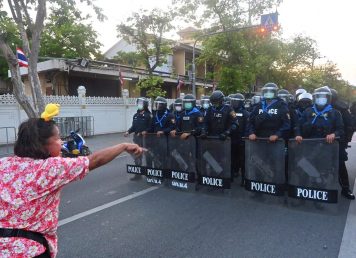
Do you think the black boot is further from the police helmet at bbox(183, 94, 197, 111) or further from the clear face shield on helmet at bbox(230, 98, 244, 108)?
the police helmet at bbox(183, 94, 197, 111)

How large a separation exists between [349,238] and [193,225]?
1989 mm

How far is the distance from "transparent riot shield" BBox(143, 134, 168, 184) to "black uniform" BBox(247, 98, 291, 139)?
1794 millimetres

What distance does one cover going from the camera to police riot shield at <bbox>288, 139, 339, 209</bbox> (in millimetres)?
5070

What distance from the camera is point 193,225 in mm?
4781

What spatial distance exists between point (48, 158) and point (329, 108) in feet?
16.7

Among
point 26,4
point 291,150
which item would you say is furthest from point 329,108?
point 26,4

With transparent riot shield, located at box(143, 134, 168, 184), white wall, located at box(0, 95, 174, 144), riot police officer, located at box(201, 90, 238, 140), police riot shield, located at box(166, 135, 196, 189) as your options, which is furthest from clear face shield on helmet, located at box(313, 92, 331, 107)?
white wall, located at box(0, 95, 174, 144)

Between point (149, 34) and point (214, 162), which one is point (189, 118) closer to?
point (214, 162)

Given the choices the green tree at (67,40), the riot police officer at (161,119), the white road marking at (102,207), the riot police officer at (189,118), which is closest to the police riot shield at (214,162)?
the white road marking at (102,207)

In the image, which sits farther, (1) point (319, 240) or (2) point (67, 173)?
(1) point (319, 240)

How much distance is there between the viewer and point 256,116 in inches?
246

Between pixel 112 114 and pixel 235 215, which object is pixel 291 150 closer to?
pixel 235 215

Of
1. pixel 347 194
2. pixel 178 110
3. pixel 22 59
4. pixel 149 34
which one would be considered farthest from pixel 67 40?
pixel 347 194

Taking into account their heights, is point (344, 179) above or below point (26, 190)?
below
